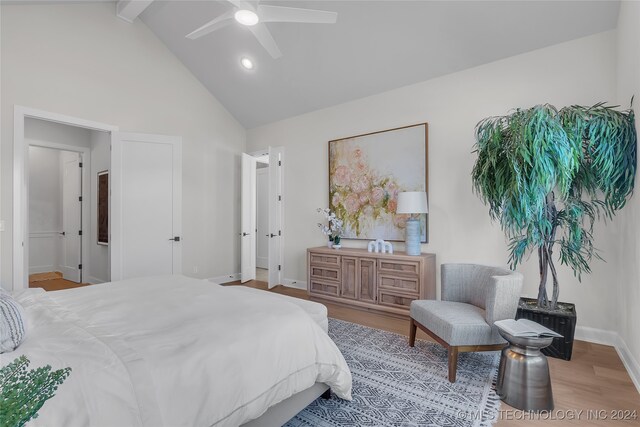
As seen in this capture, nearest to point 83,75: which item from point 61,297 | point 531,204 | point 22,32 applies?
point 22,32

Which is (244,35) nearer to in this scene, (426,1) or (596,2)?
(426,1)

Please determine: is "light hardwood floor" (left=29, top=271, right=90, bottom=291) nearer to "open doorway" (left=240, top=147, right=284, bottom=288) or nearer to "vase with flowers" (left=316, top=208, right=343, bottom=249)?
"open doorway" (left=240, top=147, right=284, bottom=288)

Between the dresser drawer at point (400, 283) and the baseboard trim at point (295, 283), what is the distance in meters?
1.65

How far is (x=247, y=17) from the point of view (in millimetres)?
2422

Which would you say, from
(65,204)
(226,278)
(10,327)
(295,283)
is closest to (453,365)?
(10,327)

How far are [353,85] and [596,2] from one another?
2.46m

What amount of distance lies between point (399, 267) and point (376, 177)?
1296 mm

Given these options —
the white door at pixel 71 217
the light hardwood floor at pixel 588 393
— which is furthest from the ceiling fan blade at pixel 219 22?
the white door at pixel 71 217

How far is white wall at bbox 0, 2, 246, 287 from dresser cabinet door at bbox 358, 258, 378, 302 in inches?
107

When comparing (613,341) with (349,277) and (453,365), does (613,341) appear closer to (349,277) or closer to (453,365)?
(453,365)

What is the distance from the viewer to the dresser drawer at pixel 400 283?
3.43 m

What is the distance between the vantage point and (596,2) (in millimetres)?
2641

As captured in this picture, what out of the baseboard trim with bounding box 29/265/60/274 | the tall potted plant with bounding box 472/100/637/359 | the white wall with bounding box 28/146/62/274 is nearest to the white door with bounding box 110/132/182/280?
the white wall with bounding box 28/146/62/274

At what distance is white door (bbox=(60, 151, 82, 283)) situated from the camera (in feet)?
18.1
